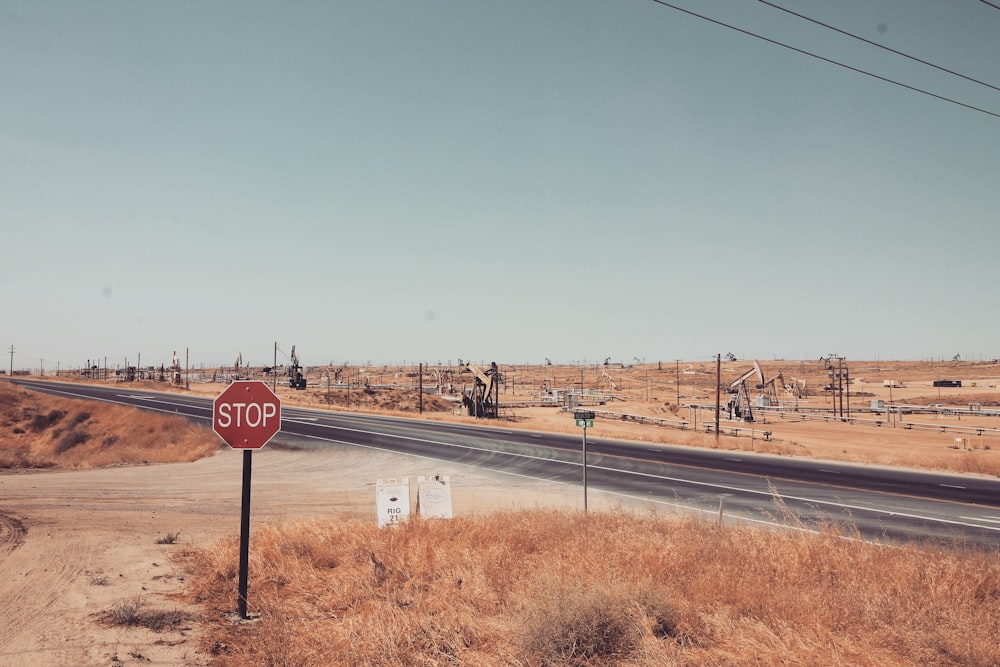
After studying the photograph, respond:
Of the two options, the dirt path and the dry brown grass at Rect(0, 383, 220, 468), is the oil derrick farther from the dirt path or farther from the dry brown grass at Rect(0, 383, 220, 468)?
the dirt path

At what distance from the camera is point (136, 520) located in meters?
15.0

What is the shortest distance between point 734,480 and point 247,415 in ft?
72.1

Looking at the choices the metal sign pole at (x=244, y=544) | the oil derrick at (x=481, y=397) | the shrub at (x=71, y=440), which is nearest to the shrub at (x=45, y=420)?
the shrub at (x=71, y=440)

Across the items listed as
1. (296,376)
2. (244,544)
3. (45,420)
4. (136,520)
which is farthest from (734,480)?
(296,376)

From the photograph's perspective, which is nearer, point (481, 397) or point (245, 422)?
point (245, 422)

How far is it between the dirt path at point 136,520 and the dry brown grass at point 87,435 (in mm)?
2202

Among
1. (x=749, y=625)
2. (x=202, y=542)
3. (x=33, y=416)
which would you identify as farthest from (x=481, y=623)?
(x=33, y=416)

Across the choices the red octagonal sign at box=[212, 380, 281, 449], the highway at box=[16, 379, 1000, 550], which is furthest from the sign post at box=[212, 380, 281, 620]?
the highway at box=[16, 379, 1000, 550]

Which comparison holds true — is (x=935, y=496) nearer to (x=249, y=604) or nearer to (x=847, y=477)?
(x=847, y=477)

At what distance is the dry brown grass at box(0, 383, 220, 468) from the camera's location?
2755 centimetres

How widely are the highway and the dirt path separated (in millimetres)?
3248

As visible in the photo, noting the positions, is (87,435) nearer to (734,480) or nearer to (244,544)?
(734,480)

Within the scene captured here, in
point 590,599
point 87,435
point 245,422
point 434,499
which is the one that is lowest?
point 87,435

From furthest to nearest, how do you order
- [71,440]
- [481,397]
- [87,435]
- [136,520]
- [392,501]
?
[481,397]
[87,435]
[71,440]
[136,520]
[392,501]
